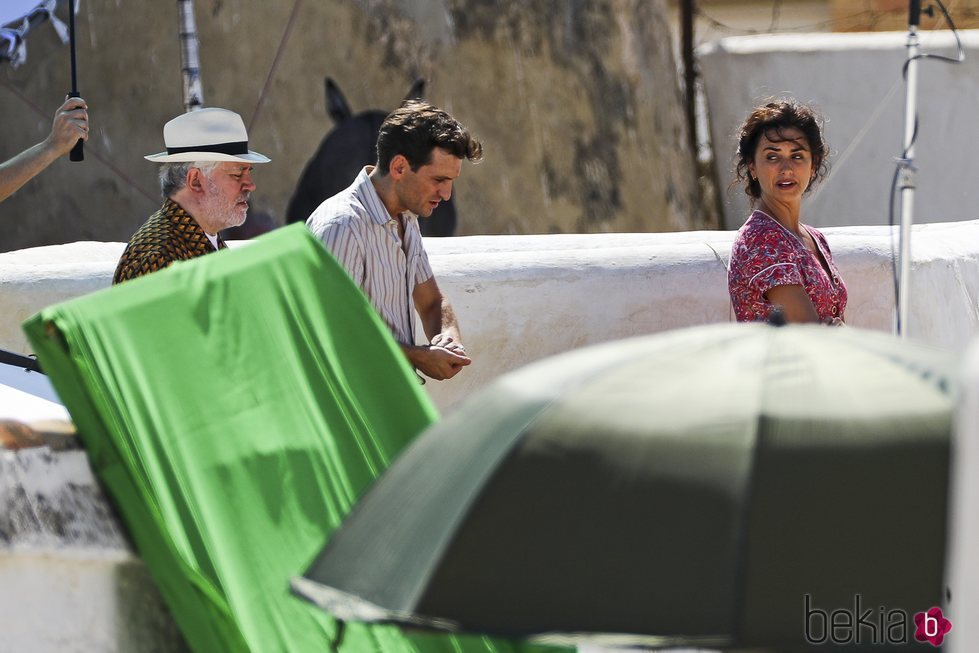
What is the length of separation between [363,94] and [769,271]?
790 cm

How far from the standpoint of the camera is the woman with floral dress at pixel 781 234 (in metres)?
3.71

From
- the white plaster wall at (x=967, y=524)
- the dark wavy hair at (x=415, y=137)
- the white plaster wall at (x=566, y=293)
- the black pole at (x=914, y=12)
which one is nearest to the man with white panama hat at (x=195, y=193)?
the dark wavy hair at (x=415, y=137)

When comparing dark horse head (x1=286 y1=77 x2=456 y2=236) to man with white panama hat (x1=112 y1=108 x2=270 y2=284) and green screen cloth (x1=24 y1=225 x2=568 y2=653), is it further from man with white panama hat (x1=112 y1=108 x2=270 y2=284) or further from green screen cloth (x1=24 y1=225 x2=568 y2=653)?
green screen cloth (x1=24 y1=225 x2=568 y2=653)

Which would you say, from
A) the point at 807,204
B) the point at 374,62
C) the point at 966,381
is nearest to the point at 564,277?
the point at 966,381

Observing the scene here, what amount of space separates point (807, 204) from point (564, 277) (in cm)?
789

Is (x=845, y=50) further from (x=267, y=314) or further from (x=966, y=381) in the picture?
(x=966, y=381)

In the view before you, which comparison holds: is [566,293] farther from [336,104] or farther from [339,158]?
[336,104]

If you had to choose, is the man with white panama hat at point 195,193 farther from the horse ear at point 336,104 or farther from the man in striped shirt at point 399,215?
the horse ear at point 336,104

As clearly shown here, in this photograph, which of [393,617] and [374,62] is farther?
[374,62]

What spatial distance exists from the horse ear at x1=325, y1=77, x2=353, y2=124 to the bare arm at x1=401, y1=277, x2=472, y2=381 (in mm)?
7292

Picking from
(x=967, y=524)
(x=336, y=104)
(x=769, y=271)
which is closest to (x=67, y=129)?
(x=769, y=271)

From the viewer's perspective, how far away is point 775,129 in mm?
3953

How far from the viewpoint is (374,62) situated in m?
11.2

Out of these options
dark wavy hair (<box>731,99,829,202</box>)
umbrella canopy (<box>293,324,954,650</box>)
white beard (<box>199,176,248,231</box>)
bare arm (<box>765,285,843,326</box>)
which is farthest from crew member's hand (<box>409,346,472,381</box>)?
umbrella canopy (<box>293,324,954,650</box>)
